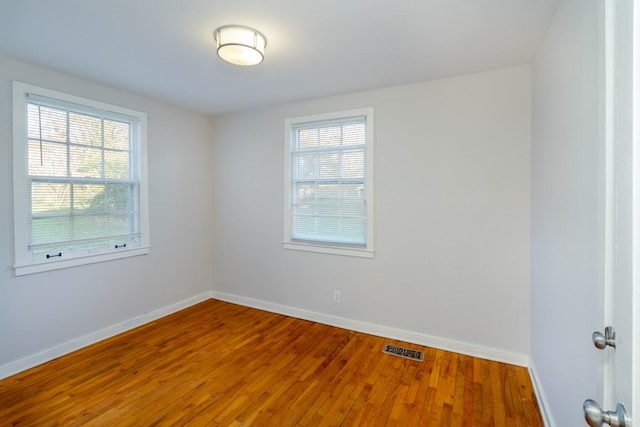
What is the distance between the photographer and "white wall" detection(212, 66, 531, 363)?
8.48 ft

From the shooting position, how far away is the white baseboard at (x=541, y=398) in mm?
1842

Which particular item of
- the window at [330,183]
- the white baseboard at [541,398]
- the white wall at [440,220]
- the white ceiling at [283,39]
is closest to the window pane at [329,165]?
the window at [330,183]

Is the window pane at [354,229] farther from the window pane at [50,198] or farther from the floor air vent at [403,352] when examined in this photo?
the window pane at [50,198]

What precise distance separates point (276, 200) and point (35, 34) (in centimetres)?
248

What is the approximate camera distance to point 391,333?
122 inches

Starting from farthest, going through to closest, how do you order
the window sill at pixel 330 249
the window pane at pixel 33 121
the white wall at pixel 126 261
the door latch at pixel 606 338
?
1. the window sill at pixel 330 249
2. the window pane at pixel 33 121
3. the white wall at pixel 126 261
4. the door latch at pixel 606 338

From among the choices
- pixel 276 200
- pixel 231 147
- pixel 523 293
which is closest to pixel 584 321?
pixel 523 293

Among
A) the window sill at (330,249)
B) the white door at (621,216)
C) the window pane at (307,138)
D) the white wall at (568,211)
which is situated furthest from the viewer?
the window pane at (307,138)

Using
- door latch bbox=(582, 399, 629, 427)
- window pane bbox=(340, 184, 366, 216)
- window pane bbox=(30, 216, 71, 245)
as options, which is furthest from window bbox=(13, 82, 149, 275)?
door latch bbox=(582, 399, 629, 427)

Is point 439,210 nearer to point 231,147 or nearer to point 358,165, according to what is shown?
point 358,165

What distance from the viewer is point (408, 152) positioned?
2990 millimetres

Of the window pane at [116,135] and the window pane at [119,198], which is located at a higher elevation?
the window pane at [116,135]

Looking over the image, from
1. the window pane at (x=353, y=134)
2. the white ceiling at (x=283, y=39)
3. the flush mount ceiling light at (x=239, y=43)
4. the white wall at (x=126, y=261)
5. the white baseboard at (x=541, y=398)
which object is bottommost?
the white baseboard at (x=541, y=398)

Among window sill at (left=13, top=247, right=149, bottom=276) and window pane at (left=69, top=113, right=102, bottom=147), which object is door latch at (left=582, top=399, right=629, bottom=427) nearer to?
window sill at (left=13, top=247, right=149, bottom=276)
